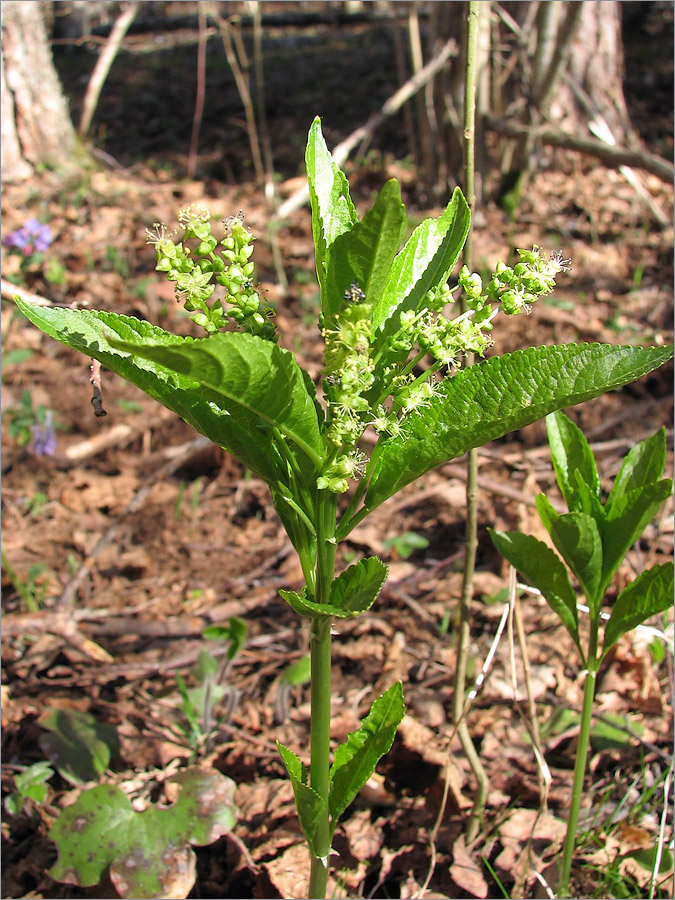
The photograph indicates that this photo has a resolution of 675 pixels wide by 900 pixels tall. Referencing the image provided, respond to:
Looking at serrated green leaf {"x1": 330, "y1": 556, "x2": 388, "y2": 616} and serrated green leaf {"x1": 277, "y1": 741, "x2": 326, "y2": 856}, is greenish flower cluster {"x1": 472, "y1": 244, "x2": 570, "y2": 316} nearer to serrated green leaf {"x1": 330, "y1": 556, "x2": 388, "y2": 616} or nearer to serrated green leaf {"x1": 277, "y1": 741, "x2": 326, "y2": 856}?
serrated green leaf {"x1": 330, "y1": 556, "x2": 388, "y2": 616}

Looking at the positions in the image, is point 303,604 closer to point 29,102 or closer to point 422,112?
point 422,112

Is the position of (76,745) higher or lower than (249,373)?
lower

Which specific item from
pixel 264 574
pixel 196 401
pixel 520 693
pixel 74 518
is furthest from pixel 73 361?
pixel 196 401

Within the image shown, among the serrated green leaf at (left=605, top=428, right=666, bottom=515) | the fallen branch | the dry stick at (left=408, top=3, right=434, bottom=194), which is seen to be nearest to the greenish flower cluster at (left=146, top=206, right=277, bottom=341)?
the serrated green leaf at (left=605, top=428, right=666, bottom=515)

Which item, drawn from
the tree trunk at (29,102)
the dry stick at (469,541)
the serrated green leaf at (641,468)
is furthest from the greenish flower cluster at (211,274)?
the tree trunk at (29,102)

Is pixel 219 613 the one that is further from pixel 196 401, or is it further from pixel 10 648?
pixel 196 401

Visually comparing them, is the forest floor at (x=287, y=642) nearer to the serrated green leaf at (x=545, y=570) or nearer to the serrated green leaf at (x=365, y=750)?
the serrated green leaf at (x=545, y=570)

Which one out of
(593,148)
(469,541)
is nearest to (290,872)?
(469,541)
